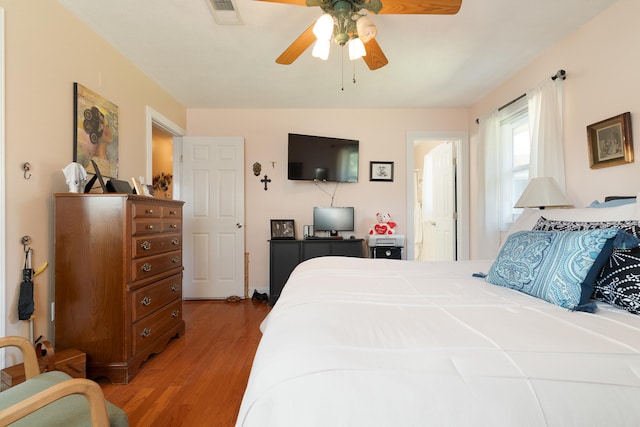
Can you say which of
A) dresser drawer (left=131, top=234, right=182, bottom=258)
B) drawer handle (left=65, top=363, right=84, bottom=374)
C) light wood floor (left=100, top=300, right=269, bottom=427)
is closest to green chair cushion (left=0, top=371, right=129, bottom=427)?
light wood floor (left=100, top=300, right=269, bottom=427)

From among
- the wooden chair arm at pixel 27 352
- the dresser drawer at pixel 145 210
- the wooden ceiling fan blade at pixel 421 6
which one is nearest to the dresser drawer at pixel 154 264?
the dresser drawer at pixel 145 210

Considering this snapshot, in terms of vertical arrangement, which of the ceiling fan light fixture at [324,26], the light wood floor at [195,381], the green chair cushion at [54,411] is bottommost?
the light wood floor at [195,381]

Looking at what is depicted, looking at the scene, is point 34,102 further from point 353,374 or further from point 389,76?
point 389,76

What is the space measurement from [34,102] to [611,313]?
3.01m

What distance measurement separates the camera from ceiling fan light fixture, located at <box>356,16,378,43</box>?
163 centimetres

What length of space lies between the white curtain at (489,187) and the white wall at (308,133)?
683mm

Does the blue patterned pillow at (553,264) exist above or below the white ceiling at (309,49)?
below

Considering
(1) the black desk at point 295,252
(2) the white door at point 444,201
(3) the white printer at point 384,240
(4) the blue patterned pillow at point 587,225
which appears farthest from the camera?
(2) the white door at point 444,201

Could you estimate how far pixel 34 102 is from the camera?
5.91 feet

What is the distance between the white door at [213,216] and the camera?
12.5 ft

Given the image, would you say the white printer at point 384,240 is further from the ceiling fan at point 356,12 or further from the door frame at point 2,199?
the door frame at point 2,199

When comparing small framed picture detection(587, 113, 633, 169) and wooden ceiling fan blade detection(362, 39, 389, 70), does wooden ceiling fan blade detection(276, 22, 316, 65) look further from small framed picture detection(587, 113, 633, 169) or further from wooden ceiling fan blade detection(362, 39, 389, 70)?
small framed picture detection(587, 113, 633, 169)

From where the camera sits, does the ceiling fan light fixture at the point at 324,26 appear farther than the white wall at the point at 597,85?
No

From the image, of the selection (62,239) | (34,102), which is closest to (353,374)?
(62,239)
